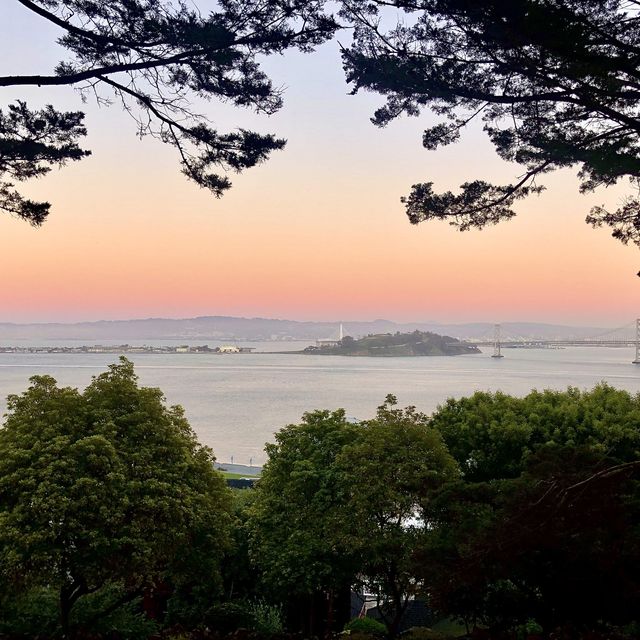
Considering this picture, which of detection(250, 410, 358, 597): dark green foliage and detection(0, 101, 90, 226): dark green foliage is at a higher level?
detection(0, 101, 90, 226): dark green foliage

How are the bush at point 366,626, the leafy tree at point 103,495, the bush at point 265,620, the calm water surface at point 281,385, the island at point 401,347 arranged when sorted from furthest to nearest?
the island at point 401,347 < the calm water surface at point 281,385 < the bush at point 366,626 < the bush at point 265,620 < the leafy tree at point 103,495

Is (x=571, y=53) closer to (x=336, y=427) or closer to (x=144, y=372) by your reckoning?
(x=336, y=427)

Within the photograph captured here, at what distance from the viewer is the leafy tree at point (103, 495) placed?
325 inches

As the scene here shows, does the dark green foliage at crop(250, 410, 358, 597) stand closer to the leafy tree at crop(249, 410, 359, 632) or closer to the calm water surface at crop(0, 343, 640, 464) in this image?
the leafy tree at crop(249, 410, 359, 632)

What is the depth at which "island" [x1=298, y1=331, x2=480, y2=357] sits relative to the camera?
366 feet

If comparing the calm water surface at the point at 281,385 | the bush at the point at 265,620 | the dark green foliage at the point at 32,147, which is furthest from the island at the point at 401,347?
the dark green foliage at the point at 32,147

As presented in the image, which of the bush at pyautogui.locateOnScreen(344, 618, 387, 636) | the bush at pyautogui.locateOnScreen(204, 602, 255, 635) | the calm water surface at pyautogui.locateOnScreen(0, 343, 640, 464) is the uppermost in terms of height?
the bush at pyautogui.locateOnScreen(204, 602, 255, 635)

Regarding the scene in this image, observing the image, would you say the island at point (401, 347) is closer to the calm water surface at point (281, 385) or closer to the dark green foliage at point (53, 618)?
the calm water surface at point (281, 385)

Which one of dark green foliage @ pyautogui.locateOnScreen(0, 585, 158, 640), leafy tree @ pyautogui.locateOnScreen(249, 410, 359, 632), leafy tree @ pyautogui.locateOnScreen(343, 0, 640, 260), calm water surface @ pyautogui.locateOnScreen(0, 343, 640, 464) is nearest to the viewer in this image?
leafy tree @ pyautogui.locateOnScreen(343, 0, 640, 260)

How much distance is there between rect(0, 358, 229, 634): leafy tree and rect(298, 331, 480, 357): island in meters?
100

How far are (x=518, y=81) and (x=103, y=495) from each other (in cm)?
727

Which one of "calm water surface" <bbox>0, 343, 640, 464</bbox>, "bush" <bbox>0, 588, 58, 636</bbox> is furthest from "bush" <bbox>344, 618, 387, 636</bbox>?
"calm water surface" <bbox>0, 343, 640, 464</bbox>

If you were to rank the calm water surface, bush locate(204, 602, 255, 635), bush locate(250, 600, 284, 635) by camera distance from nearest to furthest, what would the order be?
bush locate(250, 600, 284, 635), bush locate(204, 602, 255, 635), the calm water surface

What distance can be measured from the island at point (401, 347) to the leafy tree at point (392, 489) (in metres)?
98.9
